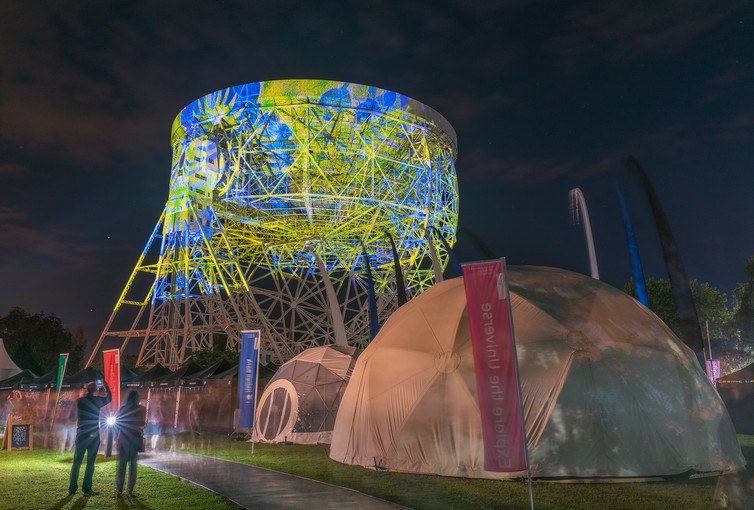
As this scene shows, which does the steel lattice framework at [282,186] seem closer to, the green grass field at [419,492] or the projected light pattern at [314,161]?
the projected light pattern at [314,161]

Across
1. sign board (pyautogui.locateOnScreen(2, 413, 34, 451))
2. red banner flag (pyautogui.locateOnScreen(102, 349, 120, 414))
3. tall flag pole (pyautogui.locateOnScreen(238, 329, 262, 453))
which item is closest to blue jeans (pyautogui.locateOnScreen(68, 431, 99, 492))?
red banner flag (pyautogui.locateOnScreen(102, 349, 120, 414))

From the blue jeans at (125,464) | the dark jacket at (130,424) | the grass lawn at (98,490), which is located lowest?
the grass lawn at (98,490)

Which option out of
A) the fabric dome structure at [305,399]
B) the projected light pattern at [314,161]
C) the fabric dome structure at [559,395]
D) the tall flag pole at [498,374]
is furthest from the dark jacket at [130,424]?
the projected light pattern at [314,161]

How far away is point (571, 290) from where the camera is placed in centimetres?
1223

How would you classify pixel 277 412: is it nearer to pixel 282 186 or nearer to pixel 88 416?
pixel 88 416

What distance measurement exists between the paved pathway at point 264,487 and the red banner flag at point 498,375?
152 centimetres

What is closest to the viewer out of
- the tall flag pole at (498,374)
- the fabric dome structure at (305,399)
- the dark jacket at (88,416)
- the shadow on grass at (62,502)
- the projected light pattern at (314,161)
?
the tall flag pole at (498,374)

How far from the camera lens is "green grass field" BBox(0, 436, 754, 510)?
8336mm

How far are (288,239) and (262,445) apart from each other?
24.4 metres

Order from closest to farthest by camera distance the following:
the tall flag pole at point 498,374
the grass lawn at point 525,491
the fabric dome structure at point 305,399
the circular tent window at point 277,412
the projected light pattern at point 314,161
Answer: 1. the tall flag pole at point 498,374
2. the grass lawn at point 525,491
3. the fabric dome structure at point 305,399
4. the circular tent window at point 277,412
5. the projected light pattern at point 314,161

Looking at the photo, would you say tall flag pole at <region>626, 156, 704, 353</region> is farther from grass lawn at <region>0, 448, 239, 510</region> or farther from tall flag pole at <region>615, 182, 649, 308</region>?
grass lawn at <region>0, 448, 239, 510</region>

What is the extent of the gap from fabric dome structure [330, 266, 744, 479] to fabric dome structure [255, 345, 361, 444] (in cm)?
664

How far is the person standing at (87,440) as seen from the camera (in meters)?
9.63

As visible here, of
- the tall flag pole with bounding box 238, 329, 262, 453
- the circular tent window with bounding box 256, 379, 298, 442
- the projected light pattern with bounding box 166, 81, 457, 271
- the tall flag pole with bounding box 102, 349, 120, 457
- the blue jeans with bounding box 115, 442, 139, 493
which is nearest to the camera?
the blue jeans with bounding box 115, 442, 139, 493
